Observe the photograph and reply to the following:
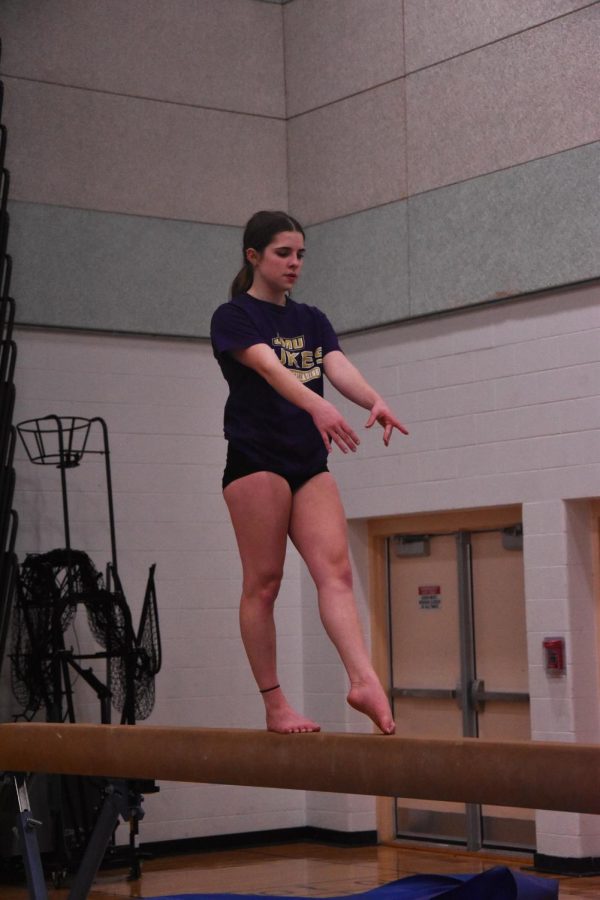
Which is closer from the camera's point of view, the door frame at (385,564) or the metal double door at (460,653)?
the metal double door at (460,653)

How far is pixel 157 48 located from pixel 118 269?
1.63 meters

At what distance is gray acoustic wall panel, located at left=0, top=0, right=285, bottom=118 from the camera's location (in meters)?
8.84

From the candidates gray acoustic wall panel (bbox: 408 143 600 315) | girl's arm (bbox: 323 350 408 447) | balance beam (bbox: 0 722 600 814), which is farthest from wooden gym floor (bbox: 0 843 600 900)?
girl's arm (bbox: 323 350 408 447)

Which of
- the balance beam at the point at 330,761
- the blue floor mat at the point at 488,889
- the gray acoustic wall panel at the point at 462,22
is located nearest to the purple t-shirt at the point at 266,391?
the balance beam at the point at 330,761

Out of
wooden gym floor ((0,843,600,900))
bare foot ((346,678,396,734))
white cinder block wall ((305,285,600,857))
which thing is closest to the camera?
bare foot ((346,678,396,734))

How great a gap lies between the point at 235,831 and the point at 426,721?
5.13ft

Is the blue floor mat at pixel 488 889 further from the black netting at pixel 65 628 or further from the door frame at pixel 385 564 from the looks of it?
the door frame at pixel 385 564

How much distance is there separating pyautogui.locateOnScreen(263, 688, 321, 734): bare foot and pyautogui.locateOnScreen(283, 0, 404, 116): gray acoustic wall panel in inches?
238

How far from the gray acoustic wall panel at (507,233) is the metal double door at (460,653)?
1.59m

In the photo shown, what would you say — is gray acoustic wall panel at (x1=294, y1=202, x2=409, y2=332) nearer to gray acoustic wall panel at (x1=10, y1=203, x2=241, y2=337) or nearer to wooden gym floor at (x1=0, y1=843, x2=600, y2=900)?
gray acoustic wall panel at (x1=10, y1=203, x2=241, y2=337)

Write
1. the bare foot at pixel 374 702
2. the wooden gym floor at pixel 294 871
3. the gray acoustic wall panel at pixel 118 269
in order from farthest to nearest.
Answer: the gray acoustic wall panel at pixel 118 269 → the wooden gym floor at pixel 294 871 → the bare foot at pixel 374 702

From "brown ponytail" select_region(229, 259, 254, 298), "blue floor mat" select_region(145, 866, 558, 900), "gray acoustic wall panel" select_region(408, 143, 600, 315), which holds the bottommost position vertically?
"blue floor mat" select_region(145, 866, 558, 900)

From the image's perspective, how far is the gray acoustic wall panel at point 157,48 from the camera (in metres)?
8.84

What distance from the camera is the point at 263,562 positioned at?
3.97 meters
